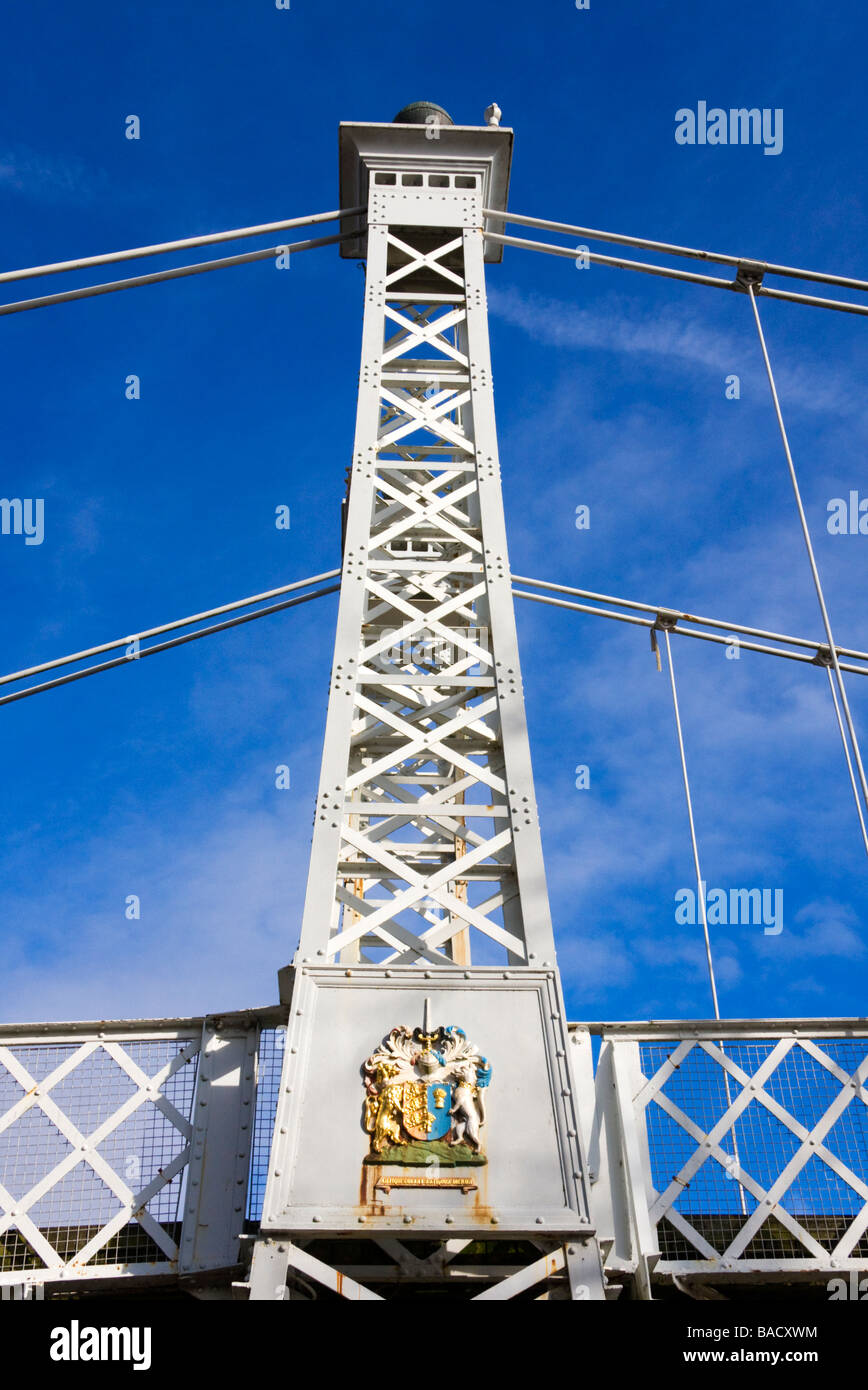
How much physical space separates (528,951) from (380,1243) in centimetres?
163

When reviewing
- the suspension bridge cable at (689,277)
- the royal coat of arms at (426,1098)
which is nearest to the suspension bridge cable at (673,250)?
the suspension bridge cable at (689,277)

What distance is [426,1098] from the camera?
5805 millimetres

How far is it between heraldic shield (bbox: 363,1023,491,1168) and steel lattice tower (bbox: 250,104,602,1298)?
0.06 metres

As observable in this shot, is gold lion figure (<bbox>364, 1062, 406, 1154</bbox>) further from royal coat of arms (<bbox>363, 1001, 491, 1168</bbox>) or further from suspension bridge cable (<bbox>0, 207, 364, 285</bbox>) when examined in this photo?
suspension bridge cable (<bbox>0, 207, 364, 285</bbox>)

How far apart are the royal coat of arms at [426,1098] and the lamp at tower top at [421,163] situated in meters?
7.86

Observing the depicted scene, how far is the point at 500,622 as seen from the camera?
805 cm

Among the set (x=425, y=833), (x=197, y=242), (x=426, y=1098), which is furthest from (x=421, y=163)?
(x=426, y=1098)

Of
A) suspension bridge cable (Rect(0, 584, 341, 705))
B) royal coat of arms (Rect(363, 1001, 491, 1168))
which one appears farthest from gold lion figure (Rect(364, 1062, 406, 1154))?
suspension bridge cable (Rect(0, 584, 341, 705))

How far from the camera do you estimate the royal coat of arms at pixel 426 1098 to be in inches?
223

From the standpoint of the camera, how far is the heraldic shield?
18.6 feet

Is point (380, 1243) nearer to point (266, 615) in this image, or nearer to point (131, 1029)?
point (131, 1029)
